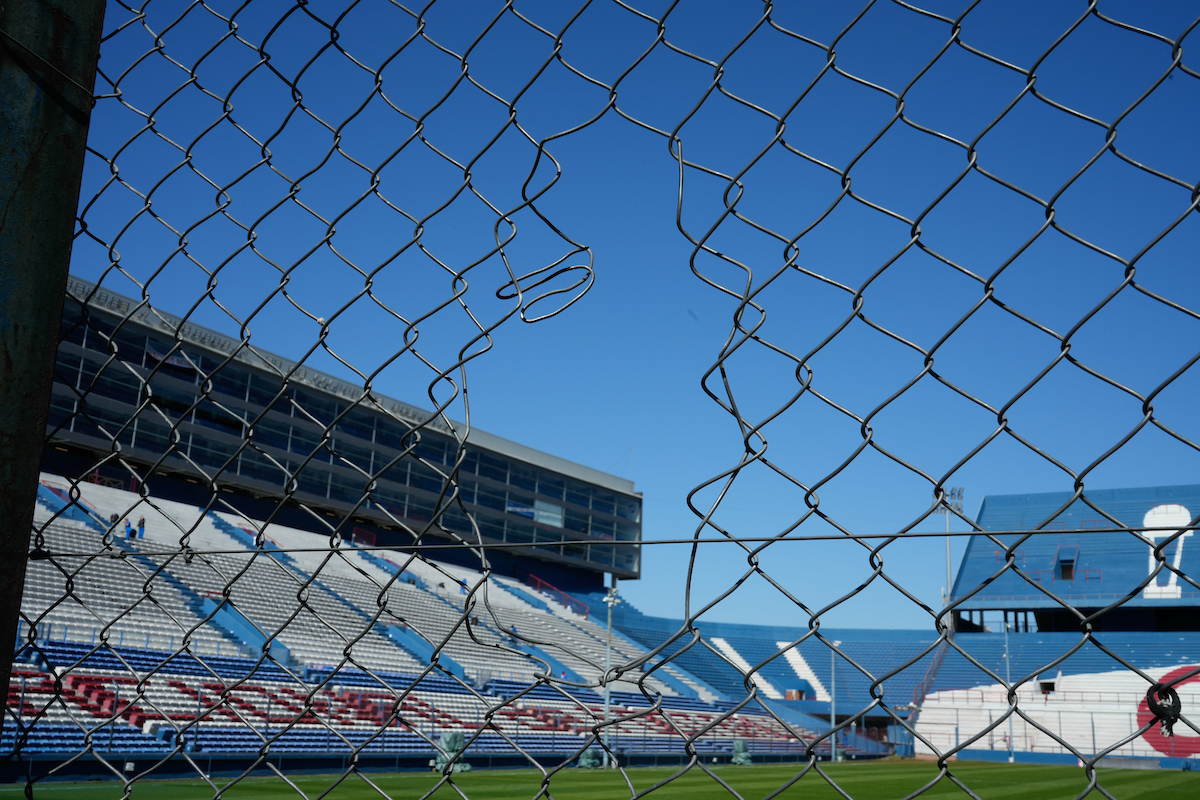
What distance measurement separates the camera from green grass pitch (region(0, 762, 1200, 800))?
9391 millimetres

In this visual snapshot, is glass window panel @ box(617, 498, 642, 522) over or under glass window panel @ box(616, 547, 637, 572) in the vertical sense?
over

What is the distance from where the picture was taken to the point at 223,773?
12344 mm

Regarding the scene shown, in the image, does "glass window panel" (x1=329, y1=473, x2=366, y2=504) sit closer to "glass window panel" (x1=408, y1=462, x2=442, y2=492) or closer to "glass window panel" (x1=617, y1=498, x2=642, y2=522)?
"glass window panel" (x1=408, y1=462, x2=442, y2=492)

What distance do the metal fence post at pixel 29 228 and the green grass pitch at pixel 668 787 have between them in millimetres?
6521

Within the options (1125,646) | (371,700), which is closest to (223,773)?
(371,700)

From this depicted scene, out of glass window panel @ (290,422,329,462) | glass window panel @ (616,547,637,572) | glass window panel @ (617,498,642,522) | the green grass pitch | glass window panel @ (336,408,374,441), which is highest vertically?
Result: glass window panel @ (336,408,374,441)

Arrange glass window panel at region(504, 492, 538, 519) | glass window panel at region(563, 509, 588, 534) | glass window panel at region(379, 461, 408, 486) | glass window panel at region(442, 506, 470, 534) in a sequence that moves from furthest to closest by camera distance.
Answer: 1. glass window panel at region(563, 509, 588, 534)
2. glass window panel at region(504, 492, 538, 519)
3. glass window panel at region(442, 506, 470, 534)
4. glass window panel at region(379, 461, 408, 486)

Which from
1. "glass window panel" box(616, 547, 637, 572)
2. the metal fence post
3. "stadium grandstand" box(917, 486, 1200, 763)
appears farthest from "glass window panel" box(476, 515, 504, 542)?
the metal fence post

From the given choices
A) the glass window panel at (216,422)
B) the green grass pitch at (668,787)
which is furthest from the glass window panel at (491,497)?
the green grass pitch at (668,787)

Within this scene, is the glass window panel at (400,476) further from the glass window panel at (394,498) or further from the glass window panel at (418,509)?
the glass window panel at (418,509)

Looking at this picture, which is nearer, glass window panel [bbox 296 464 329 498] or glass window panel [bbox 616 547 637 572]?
glass window panel [bbox 296 464 329 498]

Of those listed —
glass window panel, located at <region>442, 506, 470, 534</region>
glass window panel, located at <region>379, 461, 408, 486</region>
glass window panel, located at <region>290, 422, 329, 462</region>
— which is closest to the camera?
glass window panel, located at <region>290, 422, 329, 462</region>

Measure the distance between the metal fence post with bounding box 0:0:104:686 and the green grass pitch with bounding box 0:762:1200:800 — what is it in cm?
652

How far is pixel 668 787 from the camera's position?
11.8 m
